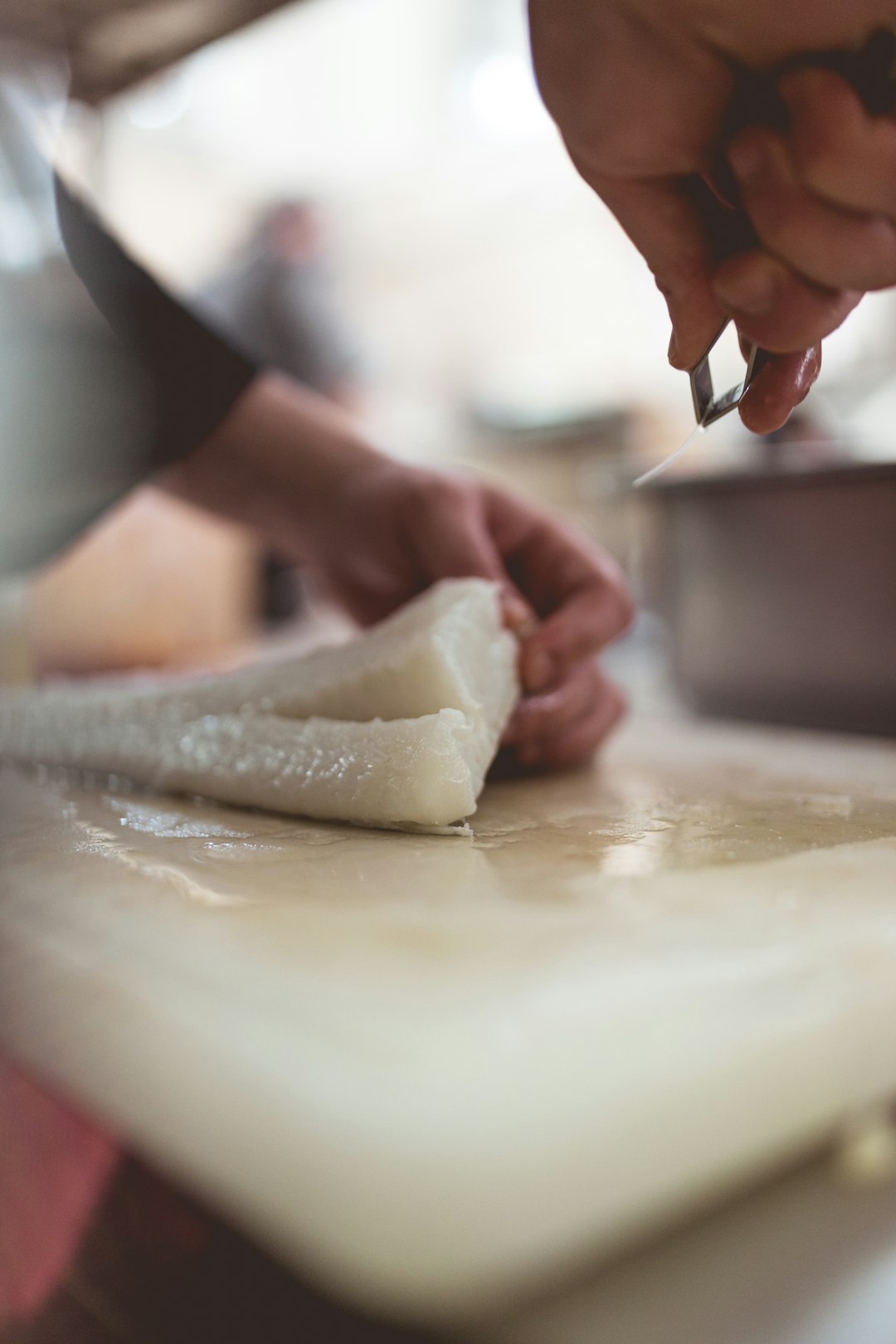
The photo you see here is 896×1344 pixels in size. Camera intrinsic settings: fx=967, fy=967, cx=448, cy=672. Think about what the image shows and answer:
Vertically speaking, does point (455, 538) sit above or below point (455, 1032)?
below

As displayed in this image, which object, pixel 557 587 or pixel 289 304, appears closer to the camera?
pixel 557 587

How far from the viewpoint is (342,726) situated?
0.84m

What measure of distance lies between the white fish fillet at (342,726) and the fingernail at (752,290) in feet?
1.20

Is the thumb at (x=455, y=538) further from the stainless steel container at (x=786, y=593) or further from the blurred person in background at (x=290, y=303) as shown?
the blurred person in background at (x=290, y=303)

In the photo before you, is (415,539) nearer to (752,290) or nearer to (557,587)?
(557,587)

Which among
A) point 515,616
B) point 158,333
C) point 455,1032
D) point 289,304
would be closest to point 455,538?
point 515,616

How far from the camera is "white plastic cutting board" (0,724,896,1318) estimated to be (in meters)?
0.37

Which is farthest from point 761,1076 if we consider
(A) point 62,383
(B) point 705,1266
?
(A) point 62,383

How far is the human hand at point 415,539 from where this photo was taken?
42.3 inches

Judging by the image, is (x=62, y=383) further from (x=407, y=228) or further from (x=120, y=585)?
(x=407, y=228)

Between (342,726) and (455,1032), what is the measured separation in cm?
46

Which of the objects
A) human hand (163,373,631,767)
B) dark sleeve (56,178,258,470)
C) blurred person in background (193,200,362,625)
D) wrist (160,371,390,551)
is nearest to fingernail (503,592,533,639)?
human hand (163,373,631,767)

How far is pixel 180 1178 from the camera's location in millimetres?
428

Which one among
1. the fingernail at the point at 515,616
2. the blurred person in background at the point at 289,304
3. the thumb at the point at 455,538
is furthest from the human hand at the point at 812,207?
the blurred person in background at the point at 289,304
